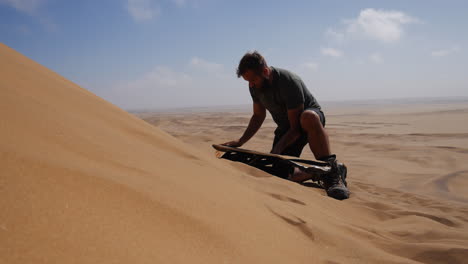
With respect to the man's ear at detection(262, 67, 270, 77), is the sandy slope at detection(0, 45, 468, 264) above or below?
below

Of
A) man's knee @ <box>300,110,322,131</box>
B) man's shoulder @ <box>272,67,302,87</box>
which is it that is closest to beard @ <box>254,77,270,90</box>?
man's shoulder @ <box>272,67,302,87</box>

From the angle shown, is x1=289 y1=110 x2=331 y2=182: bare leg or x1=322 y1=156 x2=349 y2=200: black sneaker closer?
x1=322 y1=156 x2=349 y2=200: black sneaker

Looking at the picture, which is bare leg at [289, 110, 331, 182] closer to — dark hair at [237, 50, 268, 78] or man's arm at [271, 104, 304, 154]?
man's arm at [271, 104, 304, 154]

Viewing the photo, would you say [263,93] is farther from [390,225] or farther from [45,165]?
[45,165]

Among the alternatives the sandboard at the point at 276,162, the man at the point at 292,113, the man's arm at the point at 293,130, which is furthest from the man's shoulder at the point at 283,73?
the sandboard at the point at 276,162

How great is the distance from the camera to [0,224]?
0.55 metres

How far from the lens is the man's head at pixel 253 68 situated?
2605mm

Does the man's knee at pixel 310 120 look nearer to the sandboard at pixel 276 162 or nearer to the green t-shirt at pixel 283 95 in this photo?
the green t-shirt at pixel 283 95

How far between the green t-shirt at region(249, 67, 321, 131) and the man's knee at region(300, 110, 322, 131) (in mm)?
129

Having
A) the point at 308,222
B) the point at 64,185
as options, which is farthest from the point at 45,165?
the point at 308,222

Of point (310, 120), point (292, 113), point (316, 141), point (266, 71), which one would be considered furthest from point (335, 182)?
point (266, 71)

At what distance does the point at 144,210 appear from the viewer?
814 millimetres

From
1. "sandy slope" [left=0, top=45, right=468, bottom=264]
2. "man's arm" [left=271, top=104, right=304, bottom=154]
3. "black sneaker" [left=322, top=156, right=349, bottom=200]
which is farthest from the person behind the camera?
"man's arm" [left=271, top=104, right=304, bottom=154]

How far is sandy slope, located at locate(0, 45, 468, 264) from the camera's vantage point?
62cm
